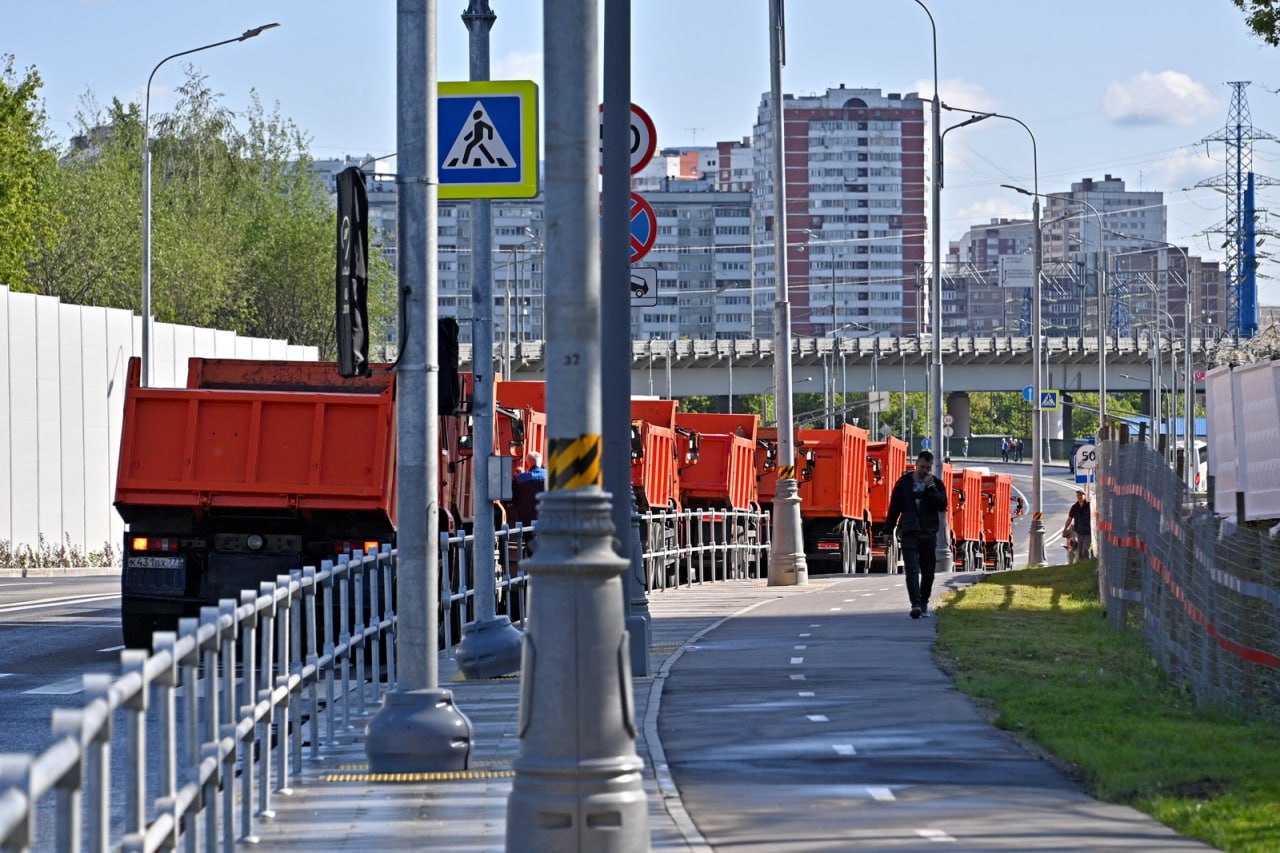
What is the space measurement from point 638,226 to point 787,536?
1437 centimetres

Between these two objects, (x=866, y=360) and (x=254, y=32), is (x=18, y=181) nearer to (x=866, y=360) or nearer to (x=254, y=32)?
(x=254, y=32)

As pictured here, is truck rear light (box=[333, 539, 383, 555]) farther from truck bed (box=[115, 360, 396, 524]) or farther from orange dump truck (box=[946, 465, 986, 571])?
orange dump truck (box=[946, 465, 986, 571])

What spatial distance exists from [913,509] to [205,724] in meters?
14.9

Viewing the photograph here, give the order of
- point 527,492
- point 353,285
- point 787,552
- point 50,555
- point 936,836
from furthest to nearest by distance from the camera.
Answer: point 50,555
point 787,552
point 527,492
point 353,285
point 936,836

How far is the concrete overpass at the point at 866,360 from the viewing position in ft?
357

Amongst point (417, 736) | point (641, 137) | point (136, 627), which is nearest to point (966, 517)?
point (136, 627)

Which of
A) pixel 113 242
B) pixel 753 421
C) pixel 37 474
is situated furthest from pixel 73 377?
pixel 113 242

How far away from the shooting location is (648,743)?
40.1 feet

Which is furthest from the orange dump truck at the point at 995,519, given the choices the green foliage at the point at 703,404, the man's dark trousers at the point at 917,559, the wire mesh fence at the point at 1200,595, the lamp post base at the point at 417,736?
the green foliage at the point at 703,404

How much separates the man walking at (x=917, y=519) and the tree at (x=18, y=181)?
37608 millimetres

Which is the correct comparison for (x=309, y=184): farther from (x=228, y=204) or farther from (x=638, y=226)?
(x=638, y=226)

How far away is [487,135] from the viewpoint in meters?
12.9

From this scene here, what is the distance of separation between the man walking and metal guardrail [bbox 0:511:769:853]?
7.60 meters

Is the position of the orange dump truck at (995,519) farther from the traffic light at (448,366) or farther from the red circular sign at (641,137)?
the traffic light at (448,366)
